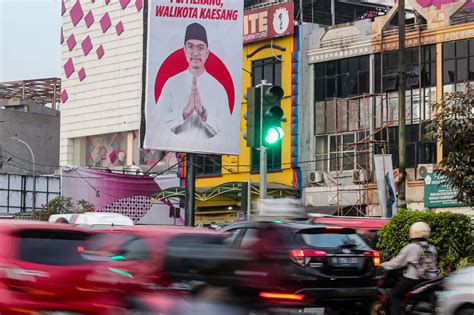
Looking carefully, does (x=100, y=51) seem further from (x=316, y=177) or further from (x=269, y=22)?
(x=316, y=177)

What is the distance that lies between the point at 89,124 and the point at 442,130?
44563mm

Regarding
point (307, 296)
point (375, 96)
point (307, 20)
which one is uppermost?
point (307, 20)

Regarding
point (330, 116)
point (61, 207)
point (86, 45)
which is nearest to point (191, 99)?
point (330, 116)

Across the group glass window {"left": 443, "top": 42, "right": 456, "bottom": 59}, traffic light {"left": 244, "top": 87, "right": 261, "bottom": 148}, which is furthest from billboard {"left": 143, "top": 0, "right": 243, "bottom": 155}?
traffic light {"left": 244, "top": 87, "right": 261, "bottom": 148}

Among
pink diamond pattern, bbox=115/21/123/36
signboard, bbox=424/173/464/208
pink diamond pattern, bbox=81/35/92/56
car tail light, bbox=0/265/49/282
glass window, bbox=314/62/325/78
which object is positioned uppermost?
pink diamond pattern, bbox=115/21/123/36

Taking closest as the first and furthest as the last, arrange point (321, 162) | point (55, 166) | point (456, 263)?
point (456, 263) < point (321, 162) < point (55, 166)

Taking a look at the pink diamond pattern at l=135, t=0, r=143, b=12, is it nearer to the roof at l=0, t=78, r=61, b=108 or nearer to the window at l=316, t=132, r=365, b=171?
the roof at l=0, t=78, r=61, b=108

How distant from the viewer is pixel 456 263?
24234mm

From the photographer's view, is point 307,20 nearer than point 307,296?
No

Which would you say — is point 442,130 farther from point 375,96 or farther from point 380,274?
point 375,96

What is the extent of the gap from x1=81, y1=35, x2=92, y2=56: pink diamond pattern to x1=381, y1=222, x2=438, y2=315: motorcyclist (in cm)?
5483

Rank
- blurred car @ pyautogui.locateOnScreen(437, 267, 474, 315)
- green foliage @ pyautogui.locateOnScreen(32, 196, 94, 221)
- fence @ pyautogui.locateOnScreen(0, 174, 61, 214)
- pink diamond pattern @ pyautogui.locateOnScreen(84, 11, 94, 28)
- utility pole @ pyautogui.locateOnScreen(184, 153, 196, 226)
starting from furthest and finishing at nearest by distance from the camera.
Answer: pink diamond pattern @ pyautogui.locateOnScreen(84, 11, 94, 28), fence @ pyautogui.locateOnScreen(0, 174, 61, 214), green foliage @ pyautogui.locateOnScreen(32, 196, 94, 221), utility pole @ pyautogui.locateOnScreen(184, 153, 196, 226), blurred car @ pyautogui.locateOnScreen(437, 267, 474, 315)

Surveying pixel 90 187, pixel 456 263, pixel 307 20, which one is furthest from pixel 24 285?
pixel 90 187

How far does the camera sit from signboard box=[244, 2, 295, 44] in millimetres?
48281
